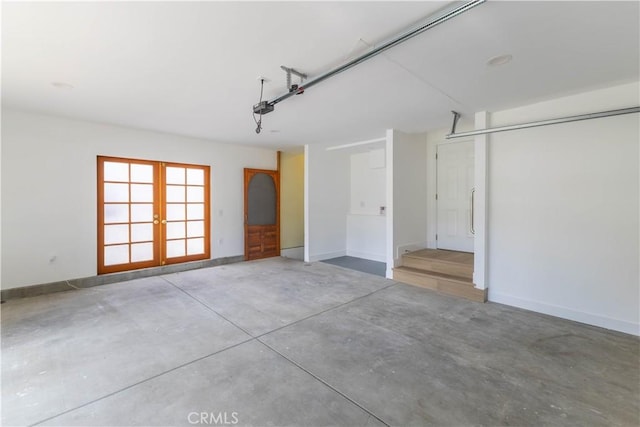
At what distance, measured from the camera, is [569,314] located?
10.8ft

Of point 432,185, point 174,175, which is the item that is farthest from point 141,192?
point 432,185

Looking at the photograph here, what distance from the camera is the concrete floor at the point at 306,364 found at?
72.3 inches

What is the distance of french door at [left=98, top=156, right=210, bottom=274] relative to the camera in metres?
4.82

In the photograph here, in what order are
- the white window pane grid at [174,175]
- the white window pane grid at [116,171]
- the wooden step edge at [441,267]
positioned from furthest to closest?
the white window pane grid at [174,175], the white window pane grid at [116,171], the wooden step edge at [441,267]

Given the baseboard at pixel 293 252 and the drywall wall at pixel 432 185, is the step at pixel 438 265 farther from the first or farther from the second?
the baseboard at pixel 293 252

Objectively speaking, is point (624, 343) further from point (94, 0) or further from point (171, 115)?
point (171, 115)

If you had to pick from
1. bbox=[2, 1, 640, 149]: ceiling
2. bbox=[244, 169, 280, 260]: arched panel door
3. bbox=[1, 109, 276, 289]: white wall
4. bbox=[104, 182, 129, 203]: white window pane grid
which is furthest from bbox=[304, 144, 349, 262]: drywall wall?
bbox=[104, 182, 129, 203]: white window pane grid

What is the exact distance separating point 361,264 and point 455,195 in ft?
7.73

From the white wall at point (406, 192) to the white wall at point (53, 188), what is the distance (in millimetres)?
4344

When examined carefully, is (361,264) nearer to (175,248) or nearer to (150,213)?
(175,248)

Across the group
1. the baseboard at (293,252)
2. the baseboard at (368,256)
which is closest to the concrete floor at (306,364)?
the baseboard at (368,256)

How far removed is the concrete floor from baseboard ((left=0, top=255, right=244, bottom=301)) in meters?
0.28

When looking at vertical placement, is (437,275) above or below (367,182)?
below

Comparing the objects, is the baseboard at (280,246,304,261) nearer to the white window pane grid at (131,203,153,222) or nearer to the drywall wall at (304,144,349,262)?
the drywall wall at (304,144,349,262)
